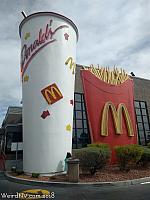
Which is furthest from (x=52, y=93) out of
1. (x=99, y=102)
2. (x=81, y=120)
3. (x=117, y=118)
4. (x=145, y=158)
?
(x=81, y=120)

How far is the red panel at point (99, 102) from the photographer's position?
19.6m

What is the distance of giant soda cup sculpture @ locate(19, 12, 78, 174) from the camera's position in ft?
49.7

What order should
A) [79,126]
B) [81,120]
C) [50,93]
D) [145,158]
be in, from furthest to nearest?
[81,120] → [79,126] → [145,158] → [50,93]

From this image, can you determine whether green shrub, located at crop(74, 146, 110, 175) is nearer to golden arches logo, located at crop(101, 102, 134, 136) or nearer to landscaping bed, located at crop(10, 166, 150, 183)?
landscaping bed, located at crop(10, 166, 150, 183)

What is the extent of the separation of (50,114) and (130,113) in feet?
30.0

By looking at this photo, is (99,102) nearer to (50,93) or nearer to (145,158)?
(50,93)

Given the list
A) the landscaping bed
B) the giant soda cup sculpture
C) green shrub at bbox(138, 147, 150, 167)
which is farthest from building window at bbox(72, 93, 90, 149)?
green shrub at bbox(138, 147, 150, 167)

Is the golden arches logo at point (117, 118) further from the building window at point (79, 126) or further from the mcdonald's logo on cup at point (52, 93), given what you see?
the mcdonald's logo on cup at point (52, 93)

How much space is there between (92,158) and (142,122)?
51.5 feet

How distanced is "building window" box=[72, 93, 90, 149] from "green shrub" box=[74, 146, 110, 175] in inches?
297

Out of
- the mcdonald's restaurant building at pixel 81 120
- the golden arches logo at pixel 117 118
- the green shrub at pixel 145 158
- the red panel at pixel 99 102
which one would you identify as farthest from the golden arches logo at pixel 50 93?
the green shrub at pixel 145 158

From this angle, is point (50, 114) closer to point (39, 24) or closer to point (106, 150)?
point (106, 150)

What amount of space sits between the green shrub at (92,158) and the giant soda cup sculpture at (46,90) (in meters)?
1.88

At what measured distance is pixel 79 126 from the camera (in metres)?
22.6
